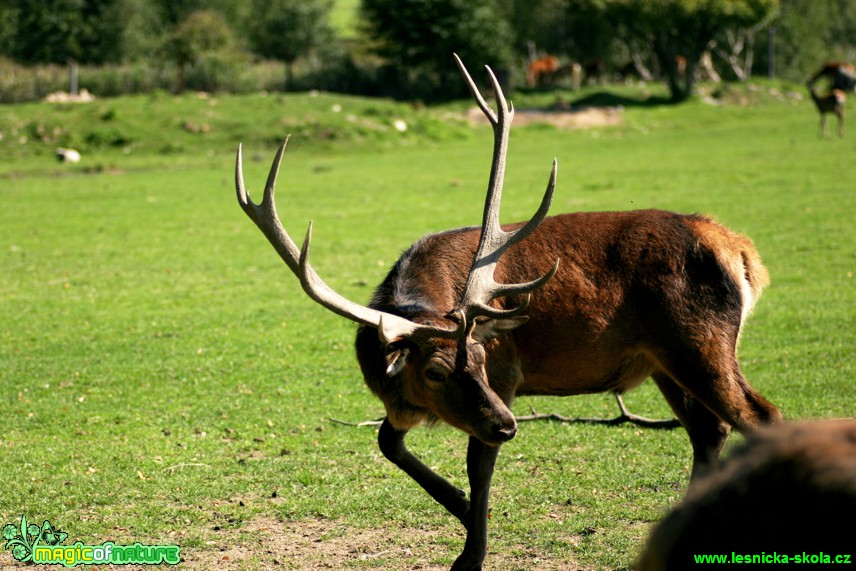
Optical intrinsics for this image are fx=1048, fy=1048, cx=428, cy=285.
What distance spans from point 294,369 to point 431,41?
123 ft

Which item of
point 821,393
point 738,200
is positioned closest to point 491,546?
point 821,393

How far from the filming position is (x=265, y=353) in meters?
10.5

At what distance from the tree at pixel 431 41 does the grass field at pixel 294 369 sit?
65.9 ft

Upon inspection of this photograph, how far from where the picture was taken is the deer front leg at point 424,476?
6020 mm

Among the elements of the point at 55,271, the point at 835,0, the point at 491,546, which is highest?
the point at 835,0

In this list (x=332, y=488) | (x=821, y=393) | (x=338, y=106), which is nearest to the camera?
(x=332, y=488)

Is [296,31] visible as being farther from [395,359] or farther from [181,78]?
[395,359]

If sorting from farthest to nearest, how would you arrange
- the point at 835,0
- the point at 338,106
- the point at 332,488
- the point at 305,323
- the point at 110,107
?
1. the point at 835,0
2. the point at 338,106
3. the point at 110,107
4. the point at 305,323
5. the point at 332,488

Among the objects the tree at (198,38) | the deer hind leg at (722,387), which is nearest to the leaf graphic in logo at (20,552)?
the deer hind leg at (722,387)

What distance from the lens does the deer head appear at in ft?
18.2

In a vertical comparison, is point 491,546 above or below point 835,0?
below

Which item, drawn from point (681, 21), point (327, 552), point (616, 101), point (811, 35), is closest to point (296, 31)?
point (616, 101)

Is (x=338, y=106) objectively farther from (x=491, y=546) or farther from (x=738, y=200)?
(x=491, y=546)

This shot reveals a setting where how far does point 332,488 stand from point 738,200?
14.0 m
